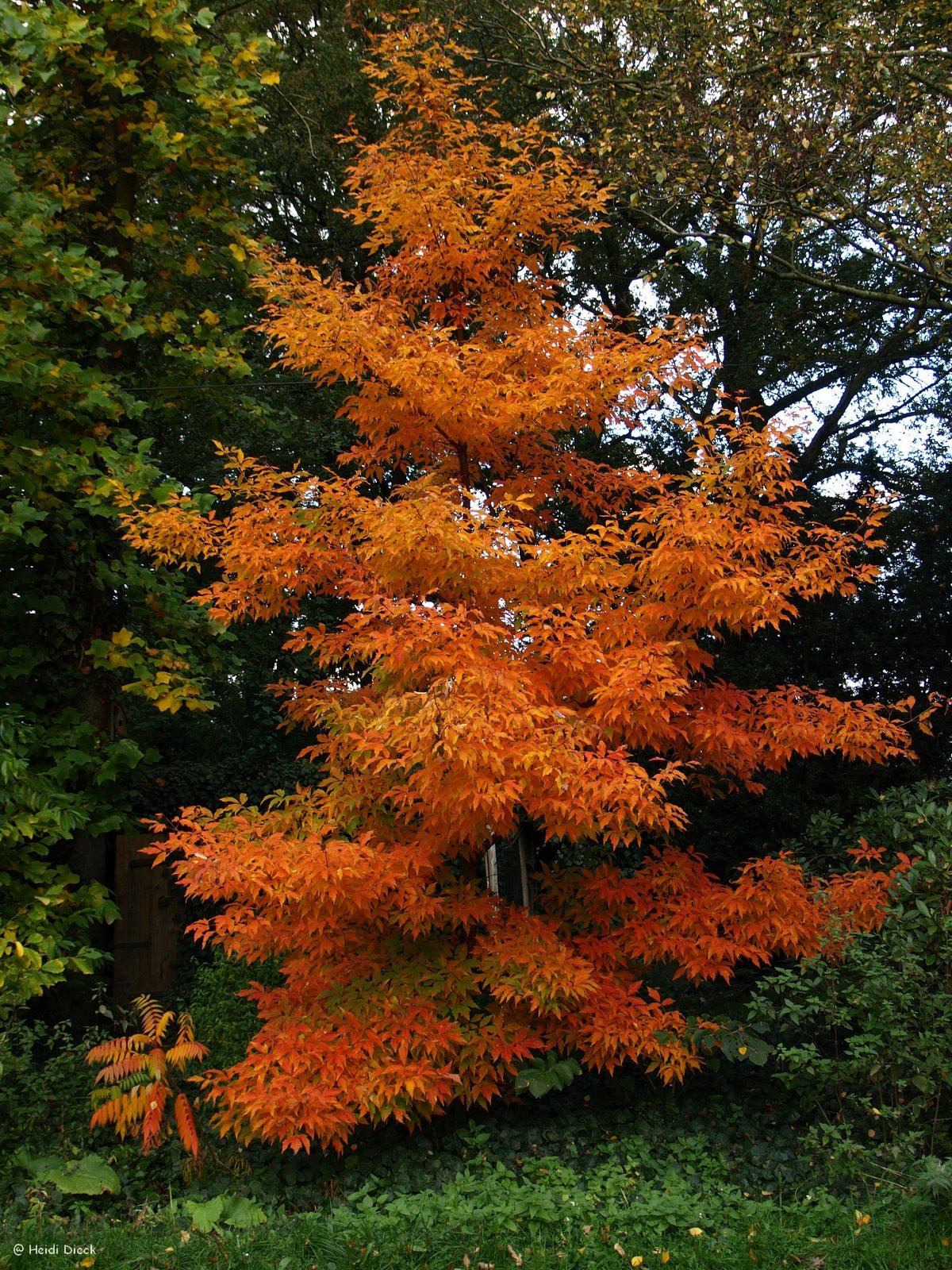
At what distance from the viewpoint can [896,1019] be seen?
438cm

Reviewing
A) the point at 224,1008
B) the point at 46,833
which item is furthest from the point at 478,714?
the point at 224,1008

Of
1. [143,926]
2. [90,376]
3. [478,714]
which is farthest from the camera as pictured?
[143,926]

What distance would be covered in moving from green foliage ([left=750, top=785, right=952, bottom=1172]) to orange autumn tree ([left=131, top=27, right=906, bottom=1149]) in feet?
0.99

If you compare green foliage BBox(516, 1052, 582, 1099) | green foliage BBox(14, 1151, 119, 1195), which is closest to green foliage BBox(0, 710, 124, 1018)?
green foliage BBox(14, 1151, 119, 1195)

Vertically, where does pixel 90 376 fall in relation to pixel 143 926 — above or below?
above

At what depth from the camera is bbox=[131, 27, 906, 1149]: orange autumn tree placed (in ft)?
14.5

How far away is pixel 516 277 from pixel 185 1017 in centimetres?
462

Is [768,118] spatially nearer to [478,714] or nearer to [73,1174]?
[478,714]

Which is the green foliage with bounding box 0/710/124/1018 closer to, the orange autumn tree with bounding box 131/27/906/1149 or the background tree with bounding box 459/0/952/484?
the orange autumn tree with bounding box 131/27/906/1149

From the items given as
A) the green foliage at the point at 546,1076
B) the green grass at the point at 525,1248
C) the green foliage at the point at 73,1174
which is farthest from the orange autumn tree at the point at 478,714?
the green foliage at the point at 73,1174

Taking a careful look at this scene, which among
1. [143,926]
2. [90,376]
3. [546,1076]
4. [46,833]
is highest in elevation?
[90,376]

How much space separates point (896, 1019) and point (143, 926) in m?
6.04

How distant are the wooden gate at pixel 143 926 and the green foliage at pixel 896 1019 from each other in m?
5.10

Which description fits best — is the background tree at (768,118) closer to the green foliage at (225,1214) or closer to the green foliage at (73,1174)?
the green foliage at (225,1214)
